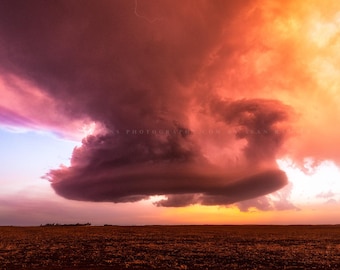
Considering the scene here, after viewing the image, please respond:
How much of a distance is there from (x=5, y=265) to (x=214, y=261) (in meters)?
16.1

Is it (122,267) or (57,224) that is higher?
(57,224)

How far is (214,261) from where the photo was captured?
3031 cm

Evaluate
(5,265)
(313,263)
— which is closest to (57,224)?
(5,265)

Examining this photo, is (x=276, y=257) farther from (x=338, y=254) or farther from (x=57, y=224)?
(x=57, y=224)

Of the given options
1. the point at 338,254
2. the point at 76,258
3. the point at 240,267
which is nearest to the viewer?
the point at 240,267

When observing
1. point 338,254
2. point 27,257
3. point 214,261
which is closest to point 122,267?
point 214,261

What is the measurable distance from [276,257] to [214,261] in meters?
6.51

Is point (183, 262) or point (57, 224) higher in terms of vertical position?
point (57, 224)

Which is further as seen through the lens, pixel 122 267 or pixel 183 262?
pixel 183 262

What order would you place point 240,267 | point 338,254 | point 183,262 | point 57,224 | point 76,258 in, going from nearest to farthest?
point 240,267 < point 183,262 < point 76,258 < point 338,254 < point 57,224

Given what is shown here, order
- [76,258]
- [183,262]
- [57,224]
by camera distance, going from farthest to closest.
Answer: [57,224] < [76,258] < [183,262]

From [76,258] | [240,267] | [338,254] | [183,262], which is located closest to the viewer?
[240,267]

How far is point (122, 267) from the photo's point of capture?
27.8 metres

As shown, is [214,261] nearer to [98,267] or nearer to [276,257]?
[276,257]
